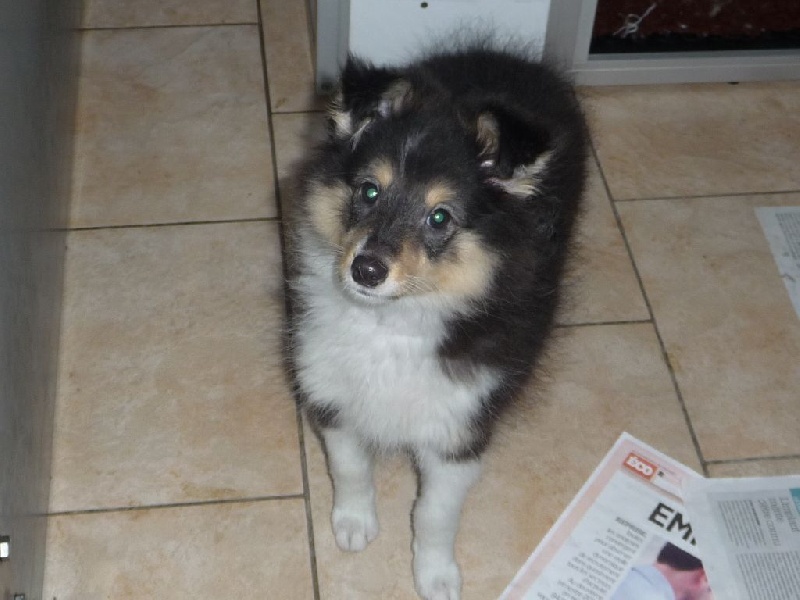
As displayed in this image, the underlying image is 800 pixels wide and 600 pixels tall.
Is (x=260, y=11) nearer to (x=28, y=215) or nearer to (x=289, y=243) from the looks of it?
(x=289, y=243)

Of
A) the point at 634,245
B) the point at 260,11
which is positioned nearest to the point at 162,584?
the point at 634,245

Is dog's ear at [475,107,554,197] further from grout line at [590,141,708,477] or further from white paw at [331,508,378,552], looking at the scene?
grout line at [590,141,708,477]

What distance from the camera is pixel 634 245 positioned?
3039mm

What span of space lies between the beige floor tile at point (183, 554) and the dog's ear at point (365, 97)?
3.20ft

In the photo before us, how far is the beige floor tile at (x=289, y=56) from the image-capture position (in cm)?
336

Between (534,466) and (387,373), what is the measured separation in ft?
2.20

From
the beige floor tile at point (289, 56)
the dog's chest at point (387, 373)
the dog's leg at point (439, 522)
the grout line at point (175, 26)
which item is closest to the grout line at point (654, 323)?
the dog's leg at point (439, 522)

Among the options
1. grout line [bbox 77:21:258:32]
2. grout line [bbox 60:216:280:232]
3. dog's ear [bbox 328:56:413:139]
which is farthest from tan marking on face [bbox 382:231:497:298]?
grout line [bbox 77:21:258:32]

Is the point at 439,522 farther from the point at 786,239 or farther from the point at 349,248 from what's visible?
the point at 786,239

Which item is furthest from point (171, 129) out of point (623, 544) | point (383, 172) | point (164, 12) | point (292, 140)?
point (623, 544)

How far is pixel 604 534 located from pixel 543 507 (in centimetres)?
16

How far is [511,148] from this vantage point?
1.80m

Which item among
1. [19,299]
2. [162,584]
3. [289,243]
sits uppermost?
[19,299]

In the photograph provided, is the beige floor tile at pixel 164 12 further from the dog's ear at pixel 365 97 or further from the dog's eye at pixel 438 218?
the dog's eye at pixel 438 218
